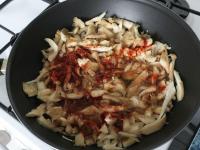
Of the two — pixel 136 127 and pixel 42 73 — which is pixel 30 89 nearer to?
pixel 42 73

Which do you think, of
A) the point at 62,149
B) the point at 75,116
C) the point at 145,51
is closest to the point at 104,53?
the point at 145,51

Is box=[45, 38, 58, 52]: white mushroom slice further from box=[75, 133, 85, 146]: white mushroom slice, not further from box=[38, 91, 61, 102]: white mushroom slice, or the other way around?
box=[75, 133, 85, 146]: white mushroom slice

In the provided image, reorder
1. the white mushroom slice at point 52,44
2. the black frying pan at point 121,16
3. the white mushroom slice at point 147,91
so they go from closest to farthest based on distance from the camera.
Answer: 1. the black frying pan at point 121,16
2. the white mushroom slice at point 147,91
3. the white mushroom slice at point 52,44

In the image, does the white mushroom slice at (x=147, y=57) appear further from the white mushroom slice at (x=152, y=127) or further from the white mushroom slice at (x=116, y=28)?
the white mushroom slice at (x=152, y=127)

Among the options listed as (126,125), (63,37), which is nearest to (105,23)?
(63,37)

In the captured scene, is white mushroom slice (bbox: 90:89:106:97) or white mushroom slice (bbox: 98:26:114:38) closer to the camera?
white mushroom slice (bbox: 90:89:106:97)

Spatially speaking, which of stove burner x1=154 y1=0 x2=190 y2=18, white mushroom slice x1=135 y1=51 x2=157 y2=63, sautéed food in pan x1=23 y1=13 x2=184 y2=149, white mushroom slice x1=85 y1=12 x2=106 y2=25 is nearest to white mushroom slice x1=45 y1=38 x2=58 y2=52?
sautéed food in pan x1=23 y1=13 x2=184 y2=149

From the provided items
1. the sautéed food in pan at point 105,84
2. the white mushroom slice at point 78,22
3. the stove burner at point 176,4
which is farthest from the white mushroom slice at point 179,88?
the white mushroom slice at point 78,22

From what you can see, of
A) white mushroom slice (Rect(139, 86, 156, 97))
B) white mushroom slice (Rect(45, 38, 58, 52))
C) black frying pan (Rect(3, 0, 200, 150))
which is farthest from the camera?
white mushroom slice (Rect(45, 38, 58, 52))
